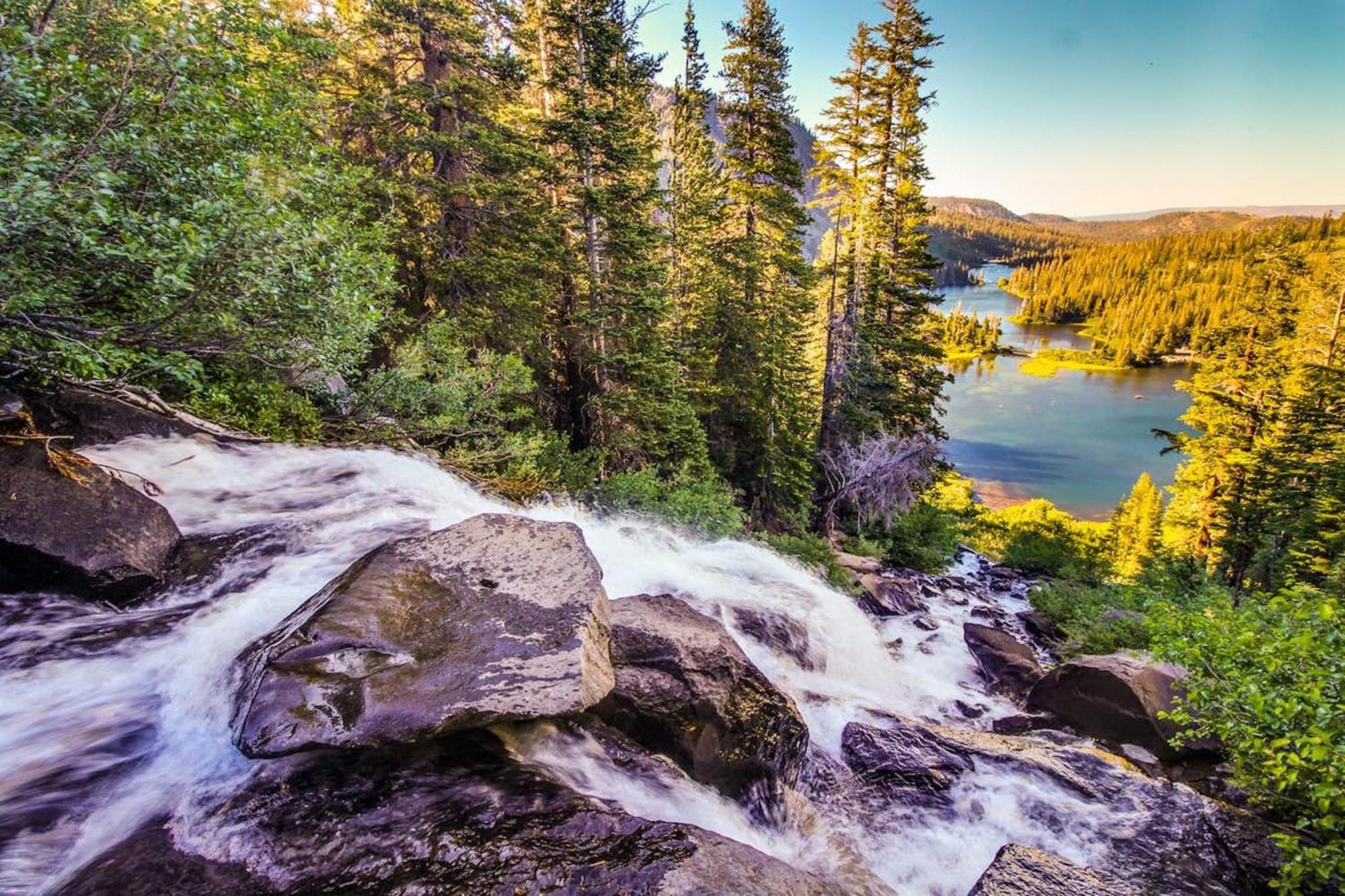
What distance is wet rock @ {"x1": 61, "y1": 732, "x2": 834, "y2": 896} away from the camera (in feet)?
10.2

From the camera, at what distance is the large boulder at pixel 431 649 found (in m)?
3.86

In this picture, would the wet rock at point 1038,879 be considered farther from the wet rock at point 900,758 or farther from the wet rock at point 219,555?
the wet rock at point 219,555

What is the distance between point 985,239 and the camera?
189 metres

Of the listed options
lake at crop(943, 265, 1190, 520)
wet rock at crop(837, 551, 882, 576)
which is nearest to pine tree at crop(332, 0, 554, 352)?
wet rock at crop(837, 551, 882, 576)

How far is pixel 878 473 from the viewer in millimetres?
20703

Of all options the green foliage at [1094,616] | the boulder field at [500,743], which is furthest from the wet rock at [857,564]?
the boulder field at [500,743]

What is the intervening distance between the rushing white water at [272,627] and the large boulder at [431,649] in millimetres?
544

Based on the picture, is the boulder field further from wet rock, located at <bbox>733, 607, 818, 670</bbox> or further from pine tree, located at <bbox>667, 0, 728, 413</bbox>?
pine tree, located at <bbox>667, 0, 728, 413</bbox>

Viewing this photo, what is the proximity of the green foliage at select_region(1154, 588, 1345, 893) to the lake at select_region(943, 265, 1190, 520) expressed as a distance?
Result: 49990 mm

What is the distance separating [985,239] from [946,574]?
697 ft

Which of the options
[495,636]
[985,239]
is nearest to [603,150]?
[495,636]

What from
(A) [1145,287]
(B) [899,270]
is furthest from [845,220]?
(A) [1145,287]

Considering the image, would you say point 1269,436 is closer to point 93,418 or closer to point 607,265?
point 607,265

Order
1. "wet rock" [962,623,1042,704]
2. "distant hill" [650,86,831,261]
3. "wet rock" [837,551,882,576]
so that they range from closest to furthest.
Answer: "wet rock" [962,623,1042,704]
"wet rock" [837,551,882,576]
"distant hill" [650,86,831,261]
